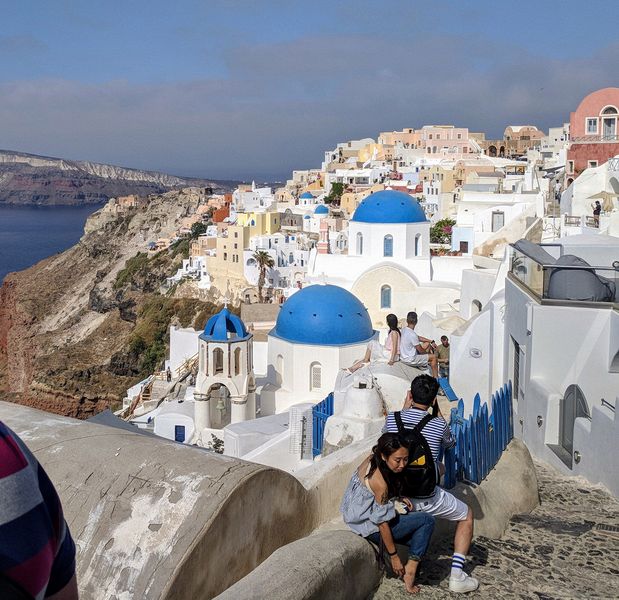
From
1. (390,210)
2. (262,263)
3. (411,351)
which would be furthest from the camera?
(262,263)

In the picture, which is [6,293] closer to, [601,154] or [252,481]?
[601,154]

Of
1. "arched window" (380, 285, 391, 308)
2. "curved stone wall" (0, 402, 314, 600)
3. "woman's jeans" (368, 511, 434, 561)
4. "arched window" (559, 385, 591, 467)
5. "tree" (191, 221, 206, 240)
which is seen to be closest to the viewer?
"curved stone wall" (0, 402, 314, 600)

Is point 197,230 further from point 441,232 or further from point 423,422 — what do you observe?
point 423,422

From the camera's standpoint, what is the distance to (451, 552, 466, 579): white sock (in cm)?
385

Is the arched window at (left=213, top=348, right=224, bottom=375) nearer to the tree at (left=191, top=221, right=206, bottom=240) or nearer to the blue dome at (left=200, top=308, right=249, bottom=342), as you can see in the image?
the blue dome at (left=200, top=308, right=249, bottom=342)

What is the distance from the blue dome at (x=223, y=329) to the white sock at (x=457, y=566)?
1184 centimetres

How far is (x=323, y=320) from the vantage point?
16.1 meters

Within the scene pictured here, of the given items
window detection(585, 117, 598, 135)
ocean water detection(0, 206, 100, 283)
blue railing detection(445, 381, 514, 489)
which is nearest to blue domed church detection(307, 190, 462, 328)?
window detection(585, 117, 598, 135)

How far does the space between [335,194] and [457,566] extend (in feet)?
170

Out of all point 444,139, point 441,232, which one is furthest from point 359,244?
point 444,139

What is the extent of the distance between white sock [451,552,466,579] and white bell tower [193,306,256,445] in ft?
38.3

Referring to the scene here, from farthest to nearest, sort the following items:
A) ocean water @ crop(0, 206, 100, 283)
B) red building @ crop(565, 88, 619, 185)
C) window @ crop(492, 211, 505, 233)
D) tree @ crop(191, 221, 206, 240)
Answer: ocean water @ crop(0, 206, 100, 283) < tree @ crop(191, 221, 206, 240) < red building @ crop(565, 88, 619, 185) < window @ crop(492, 211, 505, 233)

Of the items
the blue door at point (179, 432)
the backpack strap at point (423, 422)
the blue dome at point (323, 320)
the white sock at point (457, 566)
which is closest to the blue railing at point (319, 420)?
the blue dome at point (323, 320)

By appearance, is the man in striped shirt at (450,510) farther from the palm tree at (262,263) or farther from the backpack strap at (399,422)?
the palm tree at (262,263)
